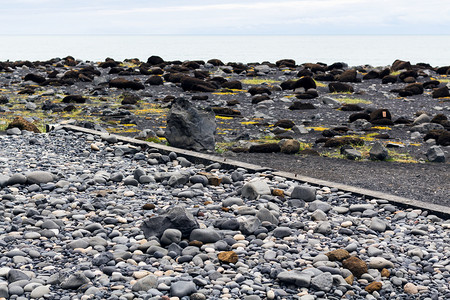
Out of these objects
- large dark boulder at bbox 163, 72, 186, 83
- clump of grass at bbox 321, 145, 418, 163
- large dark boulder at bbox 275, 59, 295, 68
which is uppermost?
large dark boulder at bbox 275, 59, 295, 68

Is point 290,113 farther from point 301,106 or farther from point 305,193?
point 305,193

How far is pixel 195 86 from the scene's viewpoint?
59.0ft

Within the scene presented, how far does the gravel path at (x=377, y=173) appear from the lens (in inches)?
281

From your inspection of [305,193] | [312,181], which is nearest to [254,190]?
[305,193]

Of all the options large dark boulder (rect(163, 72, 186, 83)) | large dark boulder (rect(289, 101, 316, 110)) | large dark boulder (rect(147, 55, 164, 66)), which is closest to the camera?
large dark boulder (rect(289, 101, 316, 110))

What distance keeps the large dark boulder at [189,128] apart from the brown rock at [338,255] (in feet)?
16.1

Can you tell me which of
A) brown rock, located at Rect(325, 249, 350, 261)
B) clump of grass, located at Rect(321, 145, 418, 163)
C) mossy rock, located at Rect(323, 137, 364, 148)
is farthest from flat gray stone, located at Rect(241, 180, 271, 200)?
mossy rock, located at Rect(323, 137, 364, 148)

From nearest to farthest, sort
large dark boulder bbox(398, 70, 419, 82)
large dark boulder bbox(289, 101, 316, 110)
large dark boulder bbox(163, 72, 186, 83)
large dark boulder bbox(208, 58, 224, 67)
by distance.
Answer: large dark boulder bbox(289, 101, 316, 110)
large dark boulder bbox(163, 72, 186, 83)
large dark boulder bbox(398, 70, 419, 82)
large dark boulder bbox(208, 58, 224, 67)

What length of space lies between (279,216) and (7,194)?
3180 millimetres

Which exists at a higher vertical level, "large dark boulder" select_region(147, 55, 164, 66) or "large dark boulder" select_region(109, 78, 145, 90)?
"large dark boulder" select_region(147, 55, 164, 66)

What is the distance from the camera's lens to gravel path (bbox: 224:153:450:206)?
7.12 m

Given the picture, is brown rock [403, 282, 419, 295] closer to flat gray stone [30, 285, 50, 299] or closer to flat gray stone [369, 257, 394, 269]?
flat gray stone [369, 257, 394, 269]

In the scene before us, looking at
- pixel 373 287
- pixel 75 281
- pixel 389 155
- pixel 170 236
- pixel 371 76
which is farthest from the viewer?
pixel 371 76

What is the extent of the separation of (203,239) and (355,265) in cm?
140
